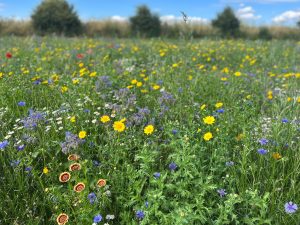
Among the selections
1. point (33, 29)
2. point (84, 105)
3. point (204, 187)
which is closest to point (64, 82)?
point (84, 105)

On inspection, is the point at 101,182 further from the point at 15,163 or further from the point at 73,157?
the point at 15,163

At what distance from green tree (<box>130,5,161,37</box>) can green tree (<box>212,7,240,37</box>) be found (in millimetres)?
4213

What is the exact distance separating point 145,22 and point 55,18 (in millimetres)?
5703

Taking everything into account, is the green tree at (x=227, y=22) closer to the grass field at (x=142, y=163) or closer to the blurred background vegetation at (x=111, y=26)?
the blurred background vegetation at (x=111, y=26)

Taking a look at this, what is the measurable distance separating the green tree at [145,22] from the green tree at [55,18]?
386cm

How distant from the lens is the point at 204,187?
2307mm

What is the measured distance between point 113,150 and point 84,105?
117 cm

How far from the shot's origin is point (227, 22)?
2231cm

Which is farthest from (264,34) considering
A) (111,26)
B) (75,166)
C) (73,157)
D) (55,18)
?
(75,166)

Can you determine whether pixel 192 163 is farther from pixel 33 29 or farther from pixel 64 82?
pixel 33 29

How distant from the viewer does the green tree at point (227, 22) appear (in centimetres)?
2227

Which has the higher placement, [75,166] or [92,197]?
[75,166]

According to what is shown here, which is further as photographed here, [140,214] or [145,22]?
[145,22]

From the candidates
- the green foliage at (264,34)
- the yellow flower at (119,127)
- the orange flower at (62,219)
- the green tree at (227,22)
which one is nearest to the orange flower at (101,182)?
the orange flower at (62,219)
